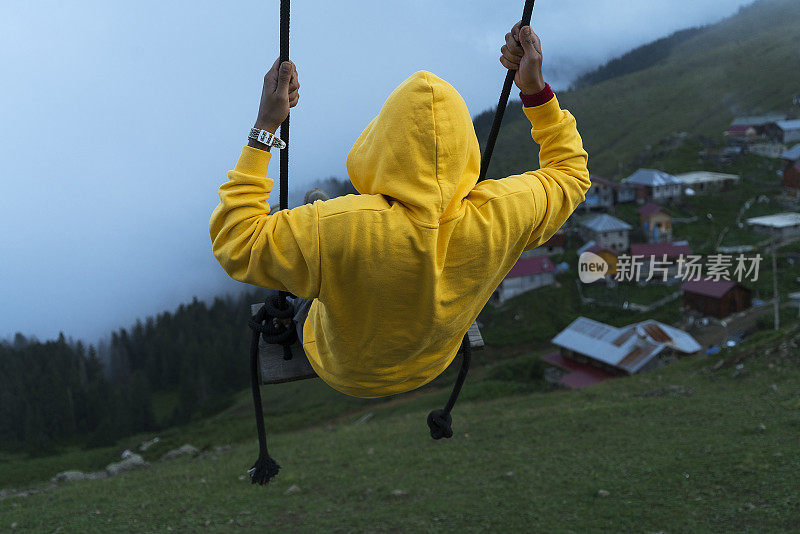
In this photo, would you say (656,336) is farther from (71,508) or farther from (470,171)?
(470,171)

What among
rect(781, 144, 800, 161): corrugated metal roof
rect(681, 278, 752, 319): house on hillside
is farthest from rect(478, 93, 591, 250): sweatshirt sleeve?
rect(781, 144, 800, 161): corrugated metal roof

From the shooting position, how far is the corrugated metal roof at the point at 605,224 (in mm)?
40081

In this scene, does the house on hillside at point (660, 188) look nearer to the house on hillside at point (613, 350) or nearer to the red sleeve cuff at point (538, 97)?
the house on hillside at point (613, 350)

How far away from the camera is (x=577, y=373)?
25125 millimetres

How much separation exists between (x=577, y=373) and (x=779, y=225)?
60.2 feet

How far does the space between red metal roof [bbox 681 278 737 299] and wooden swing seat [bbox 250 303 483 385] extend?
2979 centimetres

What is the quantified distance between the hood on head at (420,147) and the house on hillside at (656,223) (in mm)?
41269

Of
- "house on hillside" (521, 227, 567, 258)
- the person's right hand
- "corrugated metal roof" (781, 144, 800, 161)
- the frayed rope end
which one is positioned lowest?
"house on hillside" (521, 227, 567, 258)

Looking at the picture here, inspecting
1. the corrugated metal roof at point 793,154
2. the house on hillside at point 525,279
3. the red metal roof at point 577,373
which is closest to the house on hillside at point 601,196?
the house on hillside at point 525,279

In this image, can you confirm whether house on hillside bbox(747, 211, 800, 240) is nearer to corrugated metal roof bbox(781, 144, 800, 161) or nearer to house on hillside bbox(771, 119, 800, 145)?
corrugated metal roof bbox(781, 144, 800, 161)

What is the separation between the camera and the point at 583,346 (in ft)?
84.0

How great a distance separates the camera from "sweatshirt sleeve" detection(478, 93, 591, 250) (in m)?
2.13

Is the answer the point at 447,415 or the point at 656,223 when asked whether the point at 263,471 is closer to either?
the point at 447,415

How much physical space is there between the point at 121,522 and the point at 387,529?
397cm
